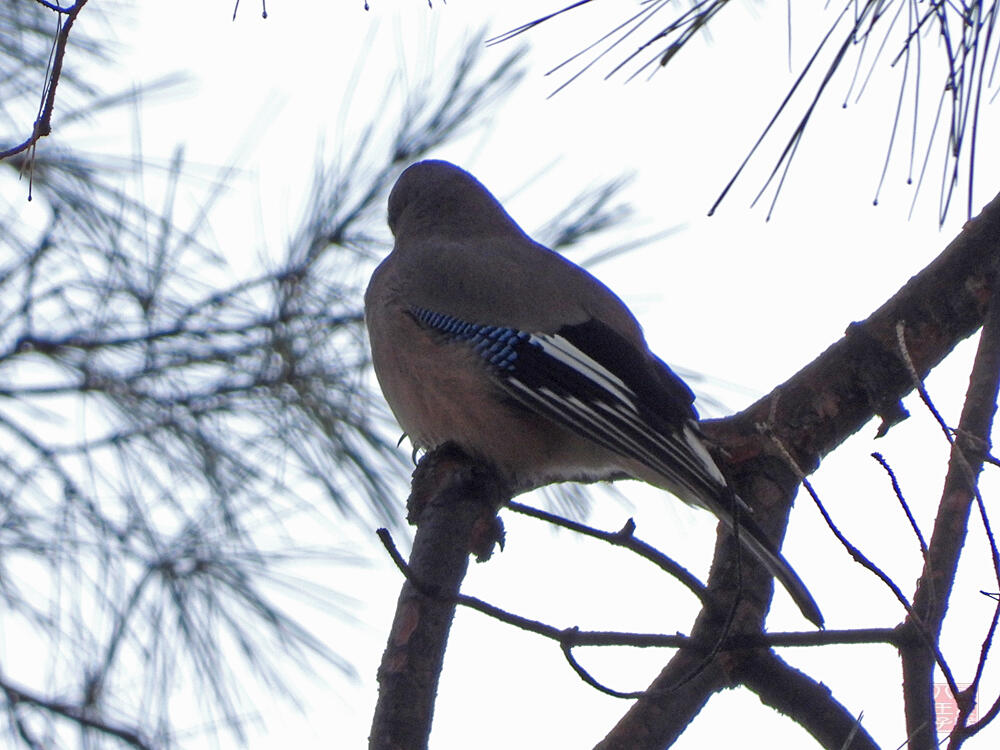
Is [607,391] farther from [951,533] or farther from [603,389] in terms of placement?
[951,533]

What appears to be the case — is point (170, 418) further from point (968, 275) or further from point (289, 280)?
point (968, 275)

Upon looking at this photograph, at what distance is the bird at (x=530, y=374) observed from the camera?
7.07 feet

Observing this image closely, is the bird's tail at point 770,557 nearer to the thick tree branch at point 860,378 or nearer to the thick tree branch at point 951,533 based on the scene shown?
the thick tree branch at point 860,378

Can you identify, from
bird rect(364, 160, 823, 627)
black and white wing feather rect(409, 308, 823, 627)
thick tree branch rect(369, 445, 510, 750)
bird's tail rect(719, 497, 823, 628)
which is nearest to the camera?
thick tree branch rect(369, 445, 510, 750)

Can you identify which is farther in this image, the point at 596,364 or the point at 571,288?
the point at 571,288

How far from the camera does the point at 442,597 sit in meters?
1.30

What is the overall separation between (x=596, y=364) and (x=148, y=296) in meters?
0.81

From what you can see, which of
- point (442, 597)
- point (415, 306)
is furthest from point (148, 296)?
point (442, 597)

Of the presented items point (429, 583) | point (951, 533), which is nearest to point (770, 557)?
point (951, 533)

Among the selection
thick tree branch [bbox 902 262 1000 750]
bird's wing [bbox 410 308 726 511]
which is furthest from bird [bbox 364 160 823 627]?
thick tree branch [bbox 902 262 1000 750]

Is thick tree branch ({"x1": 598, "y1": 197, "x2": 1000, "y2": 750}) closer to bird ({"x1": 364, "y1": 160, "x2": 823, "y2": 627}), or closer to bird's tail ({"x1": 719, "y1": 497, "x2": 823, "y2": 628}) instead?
bird ({"x1": 364, "y1": 160, "x2": 823, "y2": 627})

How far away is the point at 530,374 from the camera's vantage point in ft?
7.64

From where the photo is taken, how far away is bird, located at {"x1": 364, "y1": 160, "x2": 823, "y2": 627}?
2.16 meters

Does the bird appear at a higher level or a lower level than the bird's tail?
higher
